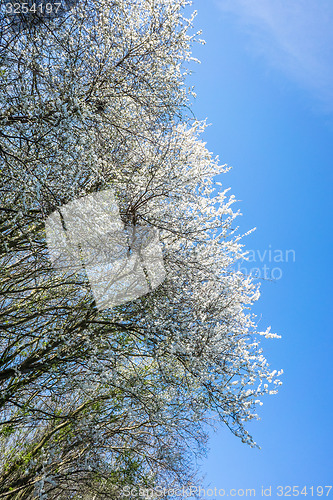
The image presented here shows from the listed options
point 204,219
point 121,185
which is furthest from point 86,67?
point 204,219

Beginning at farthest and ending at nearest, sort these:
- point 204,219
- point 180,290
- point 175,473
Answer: point 175,473 → point 204,219 → point 180,290

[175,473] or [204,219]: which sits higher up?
[204,219]

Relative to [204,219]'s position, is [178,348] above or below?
below

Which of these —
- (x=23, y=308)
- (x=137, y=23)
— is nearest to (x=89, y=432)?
(x=23, y=308)

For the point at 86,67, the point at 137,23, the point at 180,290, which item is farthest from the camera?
the point at 180,290

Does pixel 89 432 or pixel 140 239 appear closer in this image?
pixel 140 239

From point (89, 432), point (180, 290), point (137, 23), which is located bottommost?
point (89, 432)

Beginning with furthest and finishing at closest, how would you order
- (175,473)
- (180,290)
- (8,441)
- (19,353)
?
(8,441) → (175,473) → (19,353) → (180,290)

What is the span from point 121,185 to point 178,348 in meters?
2.69

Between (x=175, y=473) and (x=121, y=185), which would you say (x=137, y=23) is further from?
(x=175, y=473)

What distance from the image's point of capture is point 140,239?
632 cm

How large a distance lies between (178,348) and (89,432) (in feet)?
8.34

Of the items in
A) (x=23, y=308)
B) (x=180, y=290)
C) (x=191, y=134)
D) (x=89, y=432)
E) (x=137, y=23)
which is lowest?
(x=89, y=432)

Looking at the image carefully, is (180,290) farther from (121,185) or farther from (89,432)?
(89,432)
